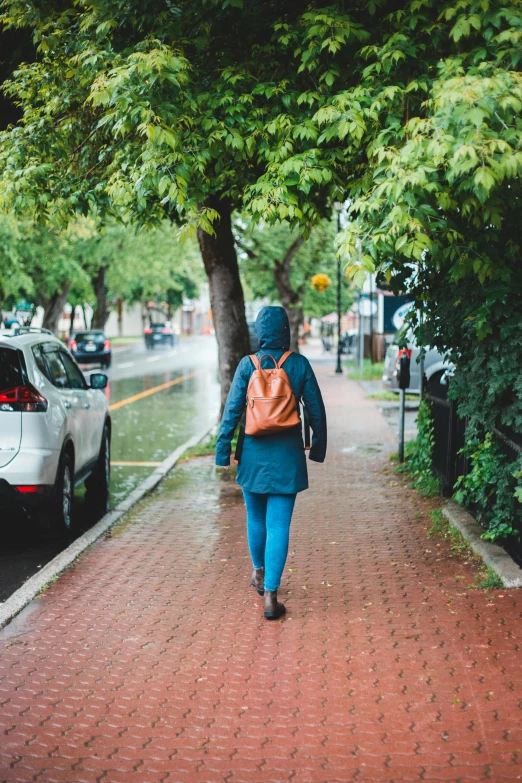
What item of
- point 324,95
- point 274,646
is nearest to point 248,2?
point 324,95

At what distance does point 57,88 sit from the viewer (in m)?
7.92

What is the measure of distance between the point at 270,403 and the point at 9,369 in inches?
117

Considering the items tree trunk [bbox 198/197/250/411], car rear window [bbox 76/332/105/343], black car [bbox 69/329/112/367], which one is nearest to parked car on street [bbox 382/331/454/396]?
tree trunk [bbox 198/197/250/411]

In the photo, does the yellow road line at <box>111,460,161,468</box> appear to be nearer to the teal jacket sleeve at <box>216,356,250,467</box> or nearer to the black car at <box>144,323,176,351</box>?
the teal jacket sleeve at <box>216,356,250,467</box>

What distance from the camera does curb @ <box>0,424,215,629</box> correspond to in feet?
18.5

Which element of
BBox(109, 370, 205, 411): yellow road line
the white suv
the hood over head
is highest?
the hood over head

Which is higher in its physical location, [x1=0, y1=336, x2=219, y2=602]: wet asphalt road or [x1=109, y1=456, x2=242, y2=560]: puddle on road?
[x1=109, y1=456, x2=242, y2=560]: puddle on road

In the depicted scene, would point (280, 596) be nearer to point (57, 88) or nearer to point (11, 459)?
point (11, 459)

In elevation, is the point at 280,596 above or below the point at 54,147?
below

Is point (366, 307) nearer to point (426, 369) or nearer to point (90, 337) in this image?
point (426, 369)

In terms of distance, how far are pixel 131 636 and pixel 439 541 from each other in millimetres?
3034

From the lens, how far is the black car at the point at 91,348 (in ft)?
115

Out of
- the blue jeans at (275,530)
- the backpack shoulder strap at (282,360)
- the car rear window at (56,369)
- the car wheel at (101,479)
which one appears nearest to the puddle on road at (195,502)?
the car wheel at (101,479)

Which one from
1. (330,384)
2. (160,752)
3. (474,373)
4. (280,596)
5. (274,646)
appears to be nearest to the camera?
(160,752)
